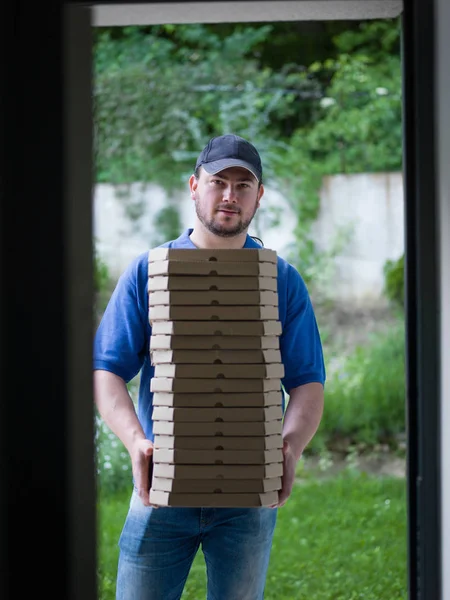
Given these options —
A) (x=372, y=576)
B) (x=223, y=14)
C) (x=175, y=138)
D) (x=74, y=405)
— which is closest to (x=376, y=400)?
(x=372, y=576)

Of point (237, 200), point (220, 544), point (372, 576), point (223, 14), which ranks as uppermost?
point (223, 14)

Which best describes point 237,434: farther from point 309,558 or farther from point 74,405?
point 309,558

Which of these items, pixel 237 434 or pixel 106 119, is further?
pixel 106 119

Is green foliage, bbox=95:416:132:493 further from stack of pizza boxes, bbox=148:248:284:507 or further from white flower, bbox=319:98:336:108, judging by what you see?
stack of pizza boxes, bbox=148:248:284:507

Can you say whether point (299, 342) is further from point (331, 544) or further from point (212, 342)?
point (331, 544)

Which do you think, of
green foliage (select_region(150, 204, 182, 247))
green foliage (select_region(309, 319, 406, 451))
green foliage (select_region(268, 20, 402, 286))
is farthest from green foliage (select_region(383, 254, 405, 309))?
green foliage (select_region(150, 204, 182, 247))

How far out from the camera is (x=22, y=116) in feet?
4.43

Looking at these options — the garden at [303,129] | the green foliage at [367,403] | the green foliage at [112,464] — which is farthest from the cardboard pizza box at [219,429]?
the green foliage at [367,403]

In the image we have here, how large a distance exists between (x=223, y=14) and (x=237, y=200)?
0.52m

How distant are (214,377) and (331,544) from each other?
350cm

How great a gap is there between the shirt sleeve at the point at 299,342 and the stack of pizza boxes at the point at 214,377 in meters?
0.27

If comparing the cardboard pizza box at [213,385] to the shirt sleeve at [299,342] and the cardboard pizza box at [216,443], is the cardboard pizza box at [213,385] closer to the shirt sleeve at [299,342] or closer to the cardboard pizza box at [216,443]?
the cardboard pizza box at [216,443]

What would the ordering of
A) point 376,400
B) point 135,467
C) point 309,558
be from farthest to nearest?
point 376,400
point 309,558
point 135,467

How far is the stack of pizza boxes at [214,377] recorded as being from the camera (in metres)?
2.22
